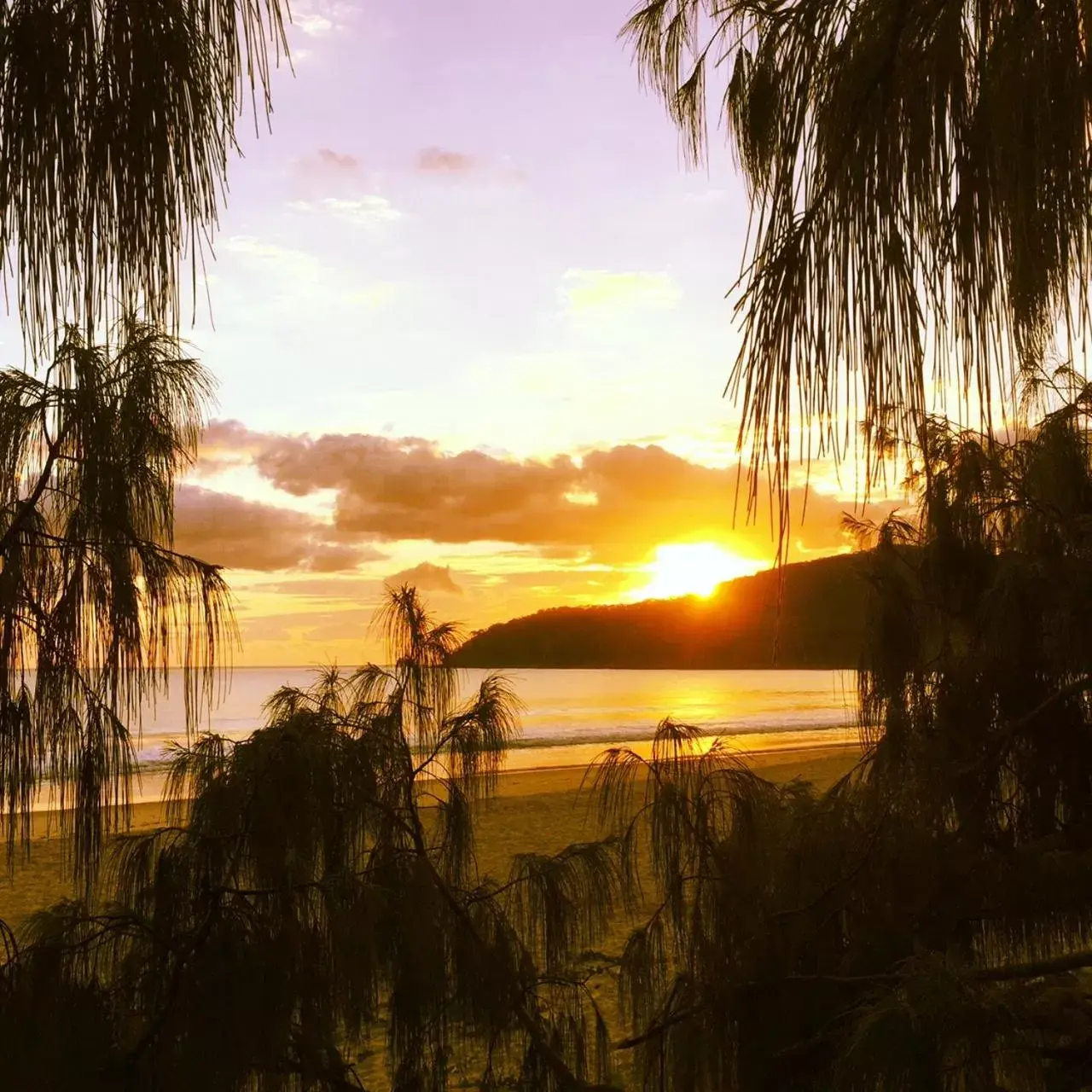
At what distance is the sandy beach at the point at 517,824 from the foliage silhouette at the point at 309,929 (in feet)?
8.27

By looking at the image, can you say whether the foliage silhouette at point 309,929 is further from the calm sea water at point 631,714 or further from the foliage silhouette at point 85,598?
the calm sea water at point 631,714

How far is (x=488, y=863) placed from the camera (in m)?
10.3

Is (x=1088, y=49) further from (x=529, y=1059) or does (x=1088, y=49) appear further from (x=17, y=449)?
(x=529, y=1059)

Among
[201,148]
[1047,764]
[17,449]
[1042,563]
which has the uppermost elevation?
[201,148]

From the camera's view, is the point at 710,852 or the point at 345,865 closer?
the point at 345,865

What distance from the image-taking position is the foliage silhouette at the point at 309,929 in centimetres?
184

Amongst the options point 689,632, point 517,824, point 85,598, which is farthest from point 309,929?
point 689,632

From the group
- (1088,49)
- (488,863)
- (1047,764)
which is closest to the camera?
(1088,49)

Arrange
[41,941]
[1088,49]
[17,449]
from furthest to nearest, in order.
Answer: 1. [41,941]
2. [17,449]
3. [1088,49]

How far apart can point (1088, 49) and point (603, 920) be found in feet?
6.65

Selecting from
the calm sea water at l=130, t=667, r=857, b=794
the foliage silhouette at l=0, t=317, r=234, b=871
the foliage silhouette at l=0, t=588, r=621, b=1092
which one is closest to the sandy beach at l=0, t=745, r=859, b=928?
the calm sea water at l=130, t=667, r=857, b=794

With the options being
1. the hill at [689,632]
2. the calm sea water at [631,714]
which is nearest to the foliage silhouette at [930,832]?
the hill at [689,632]

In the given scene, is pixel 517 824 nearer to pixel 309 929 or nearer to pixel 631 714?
pixel 309 929

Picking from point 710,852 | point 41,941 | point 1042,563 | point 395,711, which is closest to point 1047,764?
point 1042,563
